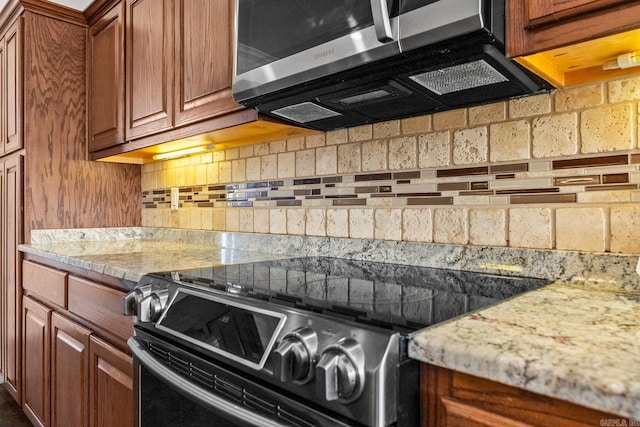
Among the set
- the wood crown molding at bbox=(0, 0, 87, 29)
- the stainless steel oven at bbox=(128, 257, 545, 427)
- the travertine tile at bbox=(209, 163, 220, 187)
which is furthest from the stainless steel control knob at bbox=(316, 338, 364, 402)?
the wood crown molding at bbox=(0, 0, 87, 29)

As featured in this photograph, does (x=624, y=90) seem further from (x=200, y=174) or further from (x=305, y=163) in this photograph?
(x=200, y=174)

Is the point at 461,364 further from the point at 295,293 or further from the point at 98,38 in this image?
the point at 98,38

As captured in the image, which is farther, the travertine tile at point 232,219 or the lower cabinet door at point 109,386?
the travertine tile at point 232,219

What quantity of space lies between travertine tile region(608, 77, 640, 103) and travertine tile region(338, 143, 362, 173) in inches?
28.9

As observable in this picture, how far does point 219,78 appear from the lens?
1503mm

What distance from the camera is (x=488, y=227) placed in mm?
1161

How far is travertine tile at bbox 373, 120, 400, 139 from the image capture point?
1372 millimetres

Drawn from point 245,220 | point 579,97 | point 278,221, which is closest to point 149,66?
point 245,220

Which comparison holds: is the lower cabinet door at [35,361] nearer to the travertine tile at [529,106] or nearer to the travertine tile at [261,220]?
the travertine tile at [261,220]

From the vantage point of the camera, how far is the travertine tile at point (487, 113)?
114 centimetres

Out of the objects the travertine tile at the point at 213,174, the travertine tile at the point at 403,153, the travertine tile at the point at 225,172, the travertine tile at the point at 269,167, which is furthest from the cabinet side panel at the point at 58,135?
the travertine tile at the point at 403,153

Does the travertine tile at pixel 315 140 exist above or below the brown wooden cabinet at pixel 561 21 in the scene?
below

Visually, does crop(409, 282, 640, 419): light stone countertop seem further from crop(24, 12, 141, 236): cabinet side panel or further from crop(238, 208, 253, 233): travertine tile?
crop(24, 12, 141, 236): cabinet side panel

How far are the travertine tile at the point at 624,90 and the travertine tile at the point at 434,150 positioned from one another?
40 centimetres
